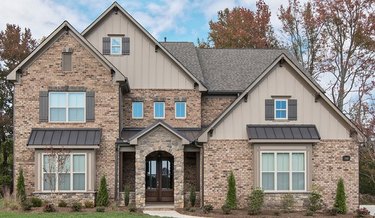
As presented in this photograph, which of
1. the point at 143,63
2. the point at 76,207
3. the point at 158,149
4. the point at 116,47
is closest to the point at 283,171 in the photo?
the point at 158,149

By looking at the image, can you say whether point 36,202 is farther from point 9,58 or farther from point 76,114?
point 9,58

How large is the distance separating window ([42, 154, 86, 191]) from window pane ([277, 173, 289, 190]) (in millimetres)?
9142

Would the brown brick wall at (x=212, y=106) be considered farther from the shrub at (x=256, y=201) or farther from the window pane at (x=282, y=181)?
the shrub at (x=256, y=201)

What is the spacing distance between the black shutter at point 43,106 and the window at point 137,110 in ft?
16.1

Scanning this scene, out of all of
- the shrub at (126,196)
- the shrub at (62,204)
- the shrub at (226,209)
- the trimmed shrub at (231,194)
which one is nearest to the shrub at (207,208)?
the shrub at (226,209)

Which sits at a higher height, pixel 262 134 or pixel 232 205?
pixel 262 134

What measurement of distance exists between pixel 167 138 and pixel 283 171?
5622mm

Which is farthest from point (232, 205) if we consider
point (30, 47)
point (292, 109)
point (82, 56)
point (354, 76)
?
point (30, 47)

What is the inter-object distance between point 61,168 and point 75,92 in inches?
148

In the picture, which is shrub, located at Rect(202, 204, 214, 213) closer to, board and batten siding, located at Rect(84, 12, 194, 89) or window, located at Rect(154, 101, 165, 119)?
window, located at Rect(154, 101, 165, 119)

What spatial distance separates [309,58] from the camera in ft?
147

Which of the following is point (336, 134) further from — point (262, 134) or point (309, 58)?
point (309, 58)

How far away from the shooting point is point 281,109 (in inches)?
1064

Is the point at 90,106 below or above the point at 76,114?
above
